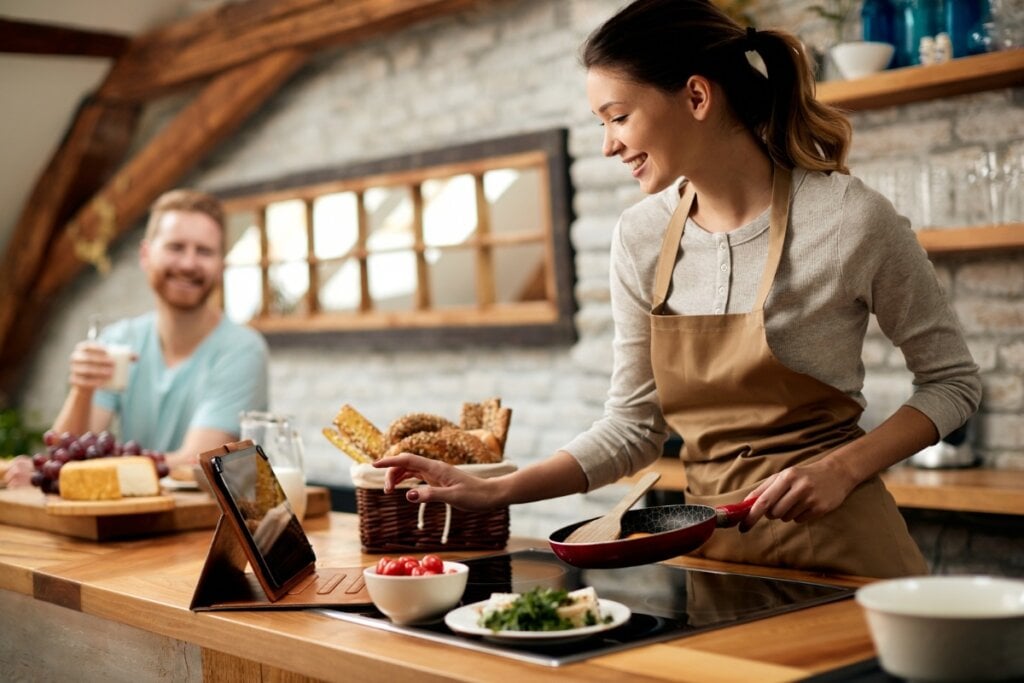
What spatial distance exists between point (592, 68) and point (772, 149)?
0.33 m

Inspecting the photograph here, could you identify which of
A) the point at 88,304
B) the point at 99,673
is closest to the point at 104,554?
the point at 99,673

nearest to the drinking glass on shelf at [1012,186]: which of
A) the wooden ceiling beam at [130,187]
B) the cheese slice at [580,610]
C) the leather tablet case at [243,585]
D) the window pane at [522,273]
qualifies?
the leather tablet case at [243,585]

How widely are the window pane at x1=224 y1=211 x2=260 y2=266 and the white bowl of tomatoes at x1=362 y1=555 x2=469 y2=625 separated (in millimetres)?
5481

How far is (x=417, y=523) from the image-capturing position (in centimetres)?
211

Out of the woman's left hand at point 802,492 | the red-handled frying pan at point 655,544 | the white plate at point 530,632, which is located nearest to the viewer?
the white plate at point 530,632

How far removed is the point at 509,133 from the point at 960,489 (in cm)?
266

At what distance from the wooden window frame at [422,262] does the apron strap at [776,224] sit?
2.75 meters

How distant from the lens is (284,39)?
5.81m

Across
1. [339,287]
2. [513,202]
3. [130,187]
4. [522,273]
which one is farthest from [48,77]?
[522,273]

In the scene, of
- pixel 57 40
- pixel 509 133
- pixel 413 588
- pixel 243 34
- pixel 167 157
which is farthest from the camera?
pixel 167 157

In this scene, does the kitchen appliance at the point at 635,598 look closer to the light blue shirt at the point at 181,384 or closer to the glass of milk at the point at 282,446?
the glass of milk at the point at 282,446

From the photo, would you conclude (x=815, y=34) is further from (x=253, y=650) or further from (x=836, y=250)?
(x=253, y=650)

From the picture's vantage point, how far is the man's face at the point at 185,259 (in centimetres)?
362

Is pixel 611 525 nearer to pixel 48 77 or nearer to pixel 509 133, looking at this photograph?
pixel 509 133
